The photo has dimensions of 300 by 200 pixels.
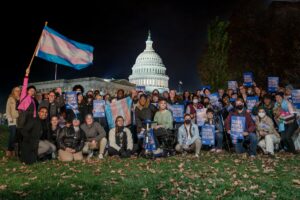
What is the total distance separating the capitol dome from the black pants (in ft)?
384

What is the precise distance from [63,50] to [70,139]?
3357 mm

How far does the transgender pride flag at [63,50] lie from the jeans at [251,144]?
6315 mm

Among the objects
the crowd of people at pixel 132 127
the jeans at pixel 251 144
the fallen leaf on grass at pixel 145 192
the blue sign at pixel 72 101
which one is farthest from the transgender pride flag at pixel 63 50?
the fallen leaf on grass at pixel 145 192

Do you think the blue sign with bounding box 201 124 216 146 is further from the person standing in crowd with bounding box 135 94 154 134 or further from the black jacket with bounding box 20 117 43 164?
the black jacket with bounding box 20 117 43 164

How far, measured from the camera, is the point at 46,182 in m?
7.73

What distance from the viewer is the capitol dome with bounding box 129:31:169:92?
13325 cm

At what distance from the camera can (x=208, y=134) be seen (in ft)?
43.2

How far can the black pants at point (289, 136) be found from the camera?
13.1 metres

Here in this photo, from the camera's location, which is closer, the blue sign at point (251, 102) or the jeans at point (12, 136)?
the jeans at point (12, 136)

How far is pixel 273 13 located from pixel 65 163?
77.2ft

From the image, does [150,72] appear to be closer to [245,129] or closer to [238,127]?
[245,129]

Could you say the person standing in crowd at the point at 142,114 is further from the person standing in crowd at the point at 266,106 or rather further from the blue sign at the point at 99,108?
the person standing in crowd at the point at 266,106

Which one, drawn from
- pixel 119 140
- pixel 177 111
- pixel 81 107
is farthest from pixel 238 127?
pixel 81 107

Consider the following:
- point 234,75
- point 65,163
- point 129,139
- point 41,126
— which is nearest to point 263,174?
point 129,139
